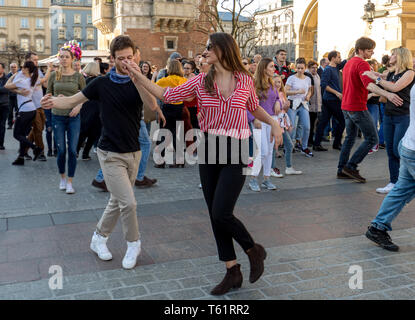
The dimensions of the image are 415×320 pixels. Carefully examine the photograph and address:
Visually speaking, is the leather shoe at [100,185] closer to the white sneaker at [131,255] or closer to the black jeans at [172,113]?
the black jeans at [172,113]

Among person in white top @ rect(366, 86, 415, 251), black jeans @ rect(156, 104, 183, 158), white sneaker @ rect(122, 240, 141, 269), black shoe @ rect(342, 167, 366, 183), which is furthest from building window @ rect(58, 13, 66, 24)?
person in white top @ rect(366, 86, 415, 251)

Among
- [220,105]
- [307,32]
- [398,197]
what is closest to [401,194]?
[398,197]

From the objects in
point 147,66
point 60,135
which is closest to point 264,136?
point 60,135

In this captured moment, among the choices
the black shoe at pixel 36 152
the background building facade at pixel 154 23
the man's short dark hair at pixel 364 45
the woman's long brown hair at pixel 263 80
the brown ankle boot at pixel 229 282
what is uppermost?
the background building facade at pixel 154 23

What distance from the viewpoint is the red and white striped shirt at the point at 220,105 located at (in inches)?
151

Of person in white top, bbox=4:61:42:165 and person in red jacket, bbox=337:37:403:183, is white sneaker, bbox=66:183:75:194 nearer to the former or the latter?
person in white top, bbox=4:61:42:165

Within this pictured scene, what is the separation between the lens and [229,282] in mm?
3891

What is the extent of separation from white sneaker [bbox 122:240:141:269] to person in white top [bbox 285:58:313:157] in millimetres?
6706

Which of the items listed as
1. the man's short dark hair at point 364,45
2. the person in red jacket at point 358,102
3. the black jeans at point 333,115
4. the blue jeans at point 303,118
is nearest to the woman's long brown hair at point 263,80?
the person in red jacket at point 358,102

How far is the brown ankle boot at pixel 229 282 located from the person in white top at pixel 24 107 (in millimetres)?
7156

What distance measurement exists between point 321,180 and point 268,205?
6.39 feet

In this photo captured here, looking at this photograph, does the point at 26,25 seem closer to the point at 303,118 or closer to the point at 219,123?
the point at 303,118

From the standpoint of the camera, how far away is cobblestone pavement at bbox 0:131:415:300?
396cm
